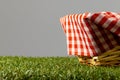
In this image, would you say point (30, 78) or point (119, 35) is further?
point (119, 35)

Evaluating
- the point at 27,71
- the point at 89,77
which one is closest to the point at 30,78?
the point at 27,71

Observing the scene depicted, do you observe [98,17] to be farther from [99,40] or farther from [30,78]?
[30,78]

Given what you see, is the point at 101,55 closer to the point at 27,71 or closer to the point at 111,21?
the point at 111,21

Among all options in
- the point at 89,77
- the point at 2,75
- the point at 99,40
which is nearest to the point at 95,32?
the point at 99,40

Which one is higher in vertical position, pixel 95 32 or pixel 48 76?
pixel 95 32

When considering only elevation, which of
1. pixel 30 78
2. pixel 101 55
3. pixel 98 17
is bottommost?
pixel 30 78

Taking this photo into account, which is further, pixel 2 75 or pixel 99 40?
pixel 99 40
